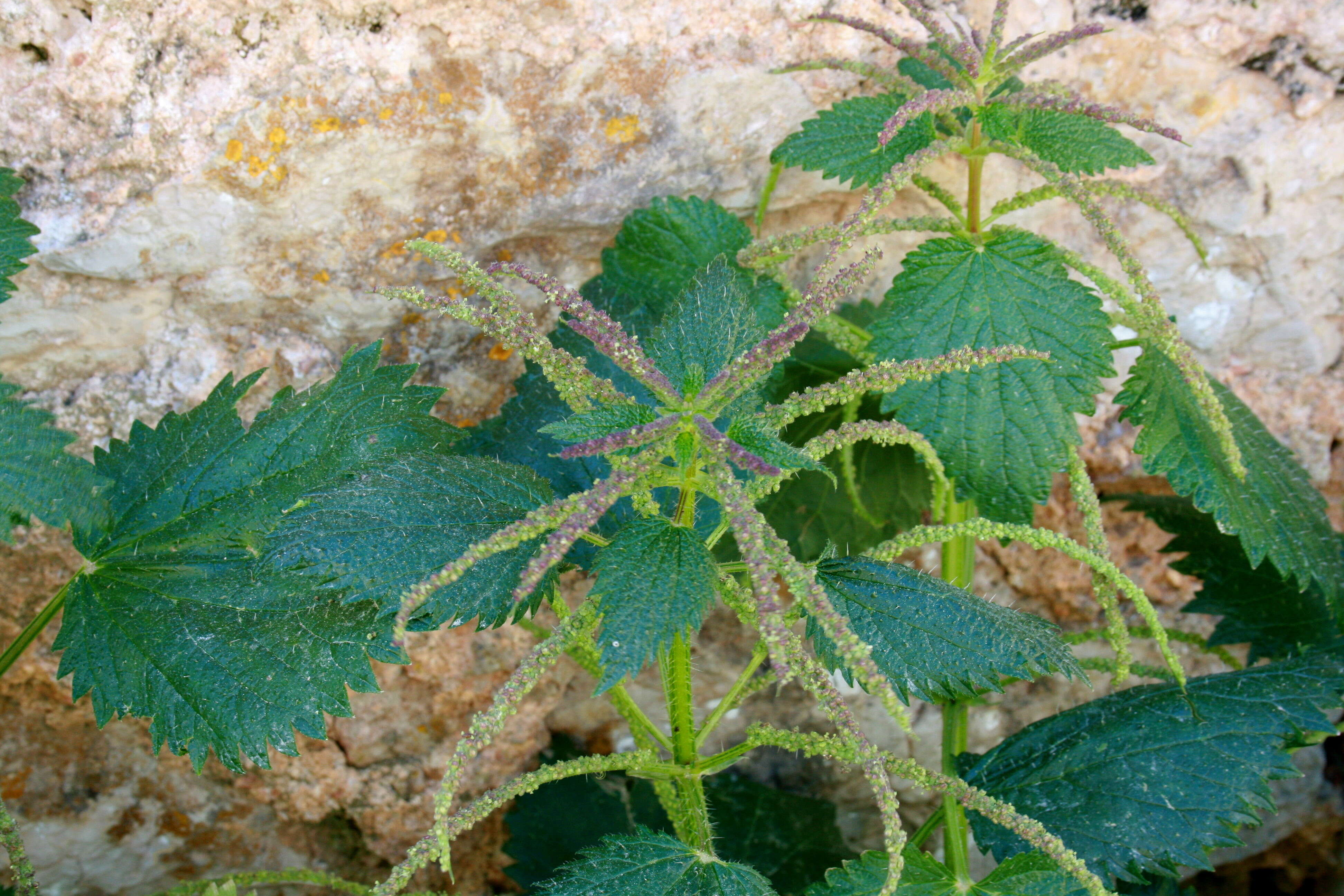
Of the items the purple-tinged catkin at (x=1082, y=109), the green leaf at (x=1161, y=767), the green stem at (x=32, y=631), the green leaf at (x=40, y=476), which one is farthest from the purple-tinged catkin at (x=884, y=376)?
the green stem at (x=32, y=631)

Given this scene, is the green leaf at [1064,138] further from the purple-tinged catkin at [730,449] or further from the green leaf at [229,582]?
the green leaf at [229,582]

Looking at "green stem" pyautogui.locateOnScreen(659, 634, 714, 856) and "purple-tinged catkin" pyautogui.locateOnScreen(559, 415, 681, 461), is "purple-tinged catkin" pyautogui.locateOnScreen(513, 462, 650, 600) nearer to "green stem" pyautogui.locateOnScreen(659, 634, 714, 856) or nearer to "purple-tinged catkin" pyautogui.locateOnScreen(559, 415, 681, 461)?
"purple-tinged catkin" pyautogui.locateOnScreen(559, 415, 681, 461)

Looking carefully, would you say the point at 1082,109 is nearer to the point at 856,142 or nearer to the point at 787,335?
the point at 856,142

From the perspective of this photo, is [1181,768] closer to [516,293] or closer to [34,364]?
[516,293]

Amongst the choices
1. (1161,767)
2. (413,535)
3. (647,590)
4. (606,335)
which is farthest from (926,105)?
(1161,767)

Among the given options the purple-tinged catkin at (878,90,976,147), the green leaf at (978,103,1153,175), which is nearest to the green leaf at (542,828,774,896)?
the purple-tinged catkin at (878,90,976,147)

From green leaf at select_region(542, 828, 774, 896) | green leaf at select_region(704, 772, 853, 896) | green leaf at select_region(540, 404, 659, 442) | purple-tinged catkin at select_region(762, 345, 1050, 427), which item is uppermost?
green leaf at select_region(540, 404, 659, 442)
